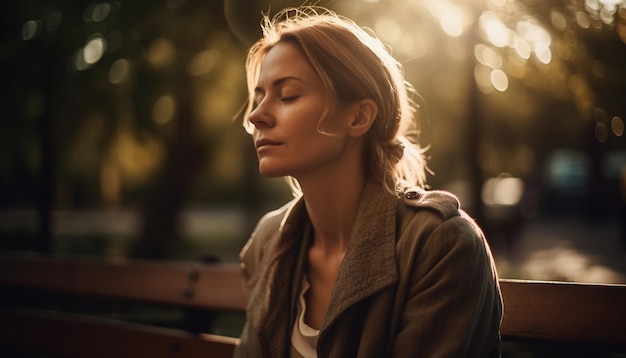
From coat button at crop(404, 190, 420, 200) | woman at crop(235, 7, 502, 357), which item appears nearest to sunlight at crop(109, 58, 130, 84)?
woman at crop(235, 7, 502, 357)

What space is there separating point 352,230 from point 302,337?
43cm

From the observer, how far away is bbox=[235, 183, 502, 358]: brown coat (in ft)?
6.61

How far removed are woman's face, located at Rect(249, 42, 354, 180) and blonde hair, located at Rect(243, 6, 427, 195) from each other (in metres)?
0.03

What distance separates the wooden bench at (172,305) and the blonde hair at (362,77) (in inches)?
24.1

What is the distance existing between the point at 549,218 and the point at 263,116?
2414cm

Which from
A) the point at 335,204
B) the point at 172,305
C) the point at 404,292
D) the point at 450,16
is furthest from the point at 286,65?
the point at 450,16

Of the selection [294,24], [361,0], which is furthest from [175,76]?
[294,24]

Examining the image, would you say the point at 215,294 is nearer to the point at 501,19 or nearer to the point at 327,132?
the point at 327,132

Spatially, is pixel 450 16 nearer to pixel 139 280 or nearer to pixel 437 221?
pixel 139 280

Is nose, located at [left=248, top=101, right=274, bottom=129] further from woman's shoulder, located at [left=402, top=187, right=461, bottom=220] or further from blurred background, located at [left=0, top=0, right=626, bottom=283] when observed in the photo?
blurred background, located at [left=0, top=0, right=626, bottom=283]

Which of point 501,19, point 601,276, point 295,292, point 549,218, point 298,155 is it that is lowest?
point 549,218

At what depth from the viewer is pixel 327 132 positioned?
234 cm

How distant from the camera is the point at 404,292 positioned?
2.15 meters

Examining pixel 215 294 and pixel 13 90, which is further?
pixel 13 90
